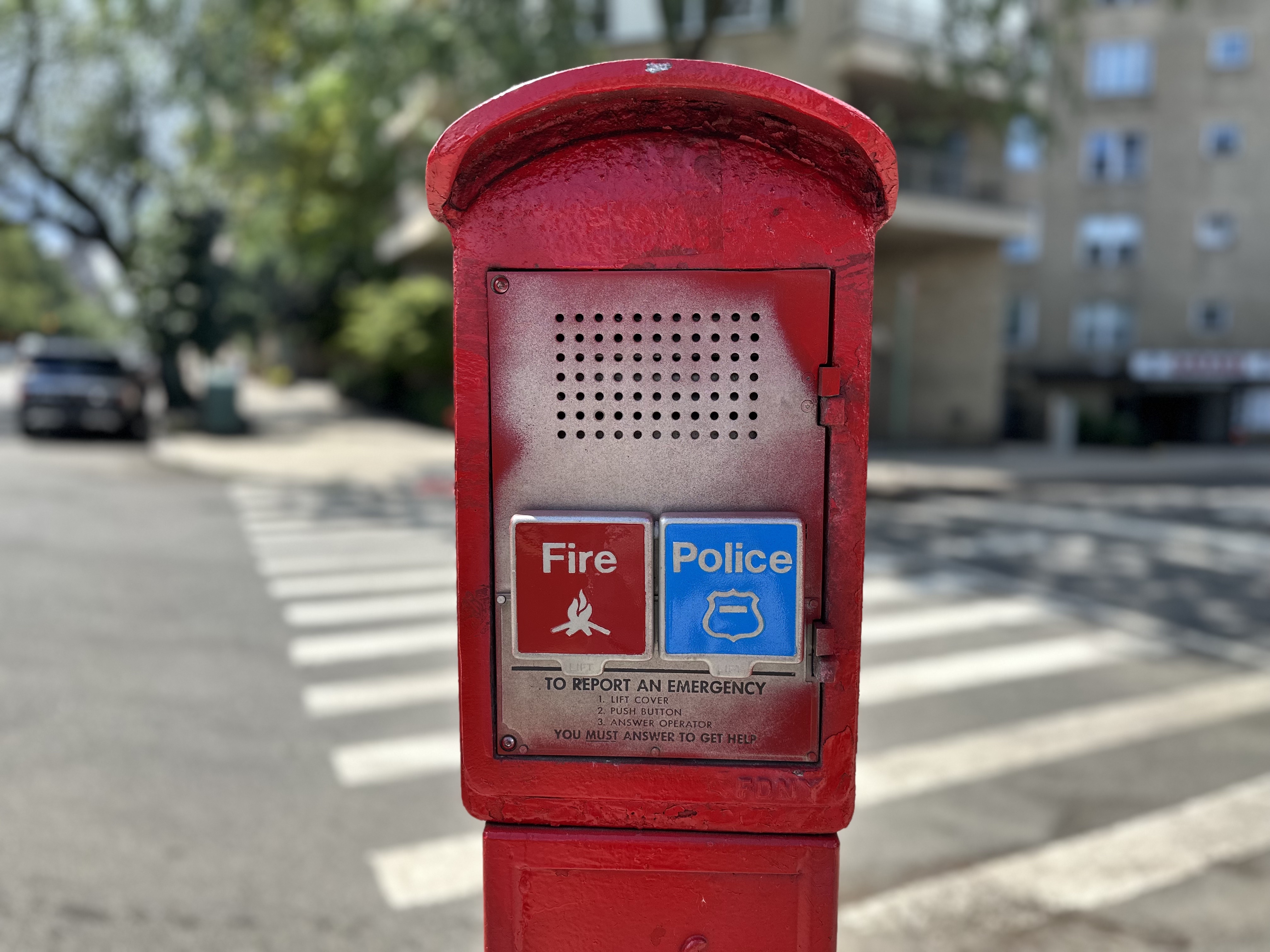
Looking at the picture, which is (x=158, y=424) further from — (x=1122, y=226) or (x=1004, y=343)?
(x=1122, y=226)

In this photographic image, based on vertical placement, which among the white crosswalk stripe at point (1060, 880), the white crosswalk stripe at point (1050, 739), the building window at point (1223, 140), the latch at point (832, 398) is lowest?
the white crosswalk stripe at point (1050, 739)

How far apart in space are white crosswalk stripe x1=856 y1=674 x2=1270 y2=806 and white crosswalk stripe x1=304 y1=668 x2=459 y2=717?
2.29 m

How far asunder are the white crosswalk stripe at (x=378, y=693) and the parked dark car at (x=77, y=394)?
14747 millimetres

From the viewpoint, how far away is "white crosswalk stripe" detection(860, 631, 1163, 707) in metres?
6.21

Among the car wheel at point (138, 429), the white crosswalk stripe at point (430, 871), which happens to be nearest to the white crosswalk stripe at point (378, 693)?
the white crosswalk stripe at point (430, 871)

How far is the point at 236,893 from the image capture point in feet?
12.1

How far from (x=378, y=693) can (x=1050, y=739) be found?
365 cm

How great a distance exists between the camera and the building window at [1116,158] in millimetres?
31375

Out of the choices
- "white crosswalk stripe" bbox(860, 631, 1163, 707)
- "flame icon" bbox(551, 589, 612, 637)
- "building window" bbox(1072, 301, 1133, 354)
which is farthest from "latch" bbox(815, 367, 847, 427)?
"building window" bbox(1072, 301, 1133, 354)

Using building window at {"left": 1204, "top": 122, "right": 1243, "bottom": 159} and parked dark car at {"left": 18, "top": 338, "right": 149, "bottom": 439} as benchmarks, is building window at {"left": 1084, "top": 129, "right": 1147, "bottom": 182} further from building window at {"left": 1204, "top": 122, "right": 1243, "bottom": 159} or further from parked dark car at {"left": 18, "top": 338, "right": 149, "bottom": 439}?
parked dark car at {"left": 18, "top": 338, "right": 149, "bottom": 439}

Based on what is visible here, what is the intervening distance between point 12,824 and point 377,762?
1.48 m

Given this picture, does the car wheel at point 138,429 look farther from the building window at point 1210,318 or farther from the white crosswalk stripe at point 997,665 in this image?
the building window at point 1210,318

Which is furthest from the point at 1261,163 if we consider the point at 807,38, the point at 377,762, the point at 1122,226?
the point at 377,762

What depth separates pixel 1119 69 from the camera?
1230 inches
